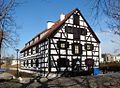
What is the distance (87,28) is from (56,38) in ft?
18.7

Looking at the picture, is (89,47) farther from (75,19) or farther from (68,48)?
(75,19)

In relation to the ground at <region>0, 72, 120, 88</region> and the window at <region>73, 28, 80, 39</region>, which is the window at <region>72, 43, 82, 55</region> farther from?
the ground at <region>0, 72, 120, 88</region>

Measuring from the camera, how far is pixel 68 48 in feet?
94.1

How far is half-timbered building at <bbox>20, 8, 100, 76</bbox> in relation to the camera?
1071 inches

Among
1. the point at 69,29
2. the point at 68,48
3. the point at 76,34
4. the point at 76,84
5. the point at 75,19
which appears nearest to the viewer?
the point at 76,84

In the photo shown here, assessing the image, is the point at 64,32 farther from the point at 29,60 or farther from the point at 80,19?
the point at 29,60

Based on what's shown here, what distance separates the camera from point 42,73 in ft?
94.4

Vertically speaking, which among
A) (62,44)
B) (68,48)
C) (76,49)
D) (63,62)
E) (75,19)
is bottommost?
(63,62)

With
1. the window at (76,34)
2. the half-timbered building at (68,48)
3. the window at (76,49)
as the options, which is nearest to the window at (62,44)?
the half-timbered building at (68,48)

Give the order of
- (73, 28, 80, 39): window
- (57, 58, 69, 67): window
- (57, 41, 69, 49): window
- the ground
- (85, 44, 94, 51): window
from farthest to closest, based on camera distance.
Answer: (85, 44, 94, 51): window < (73, 28, 80, 39): window < (57, 41, 69, 49): window < (57, 58, 69, 67): window < the ground

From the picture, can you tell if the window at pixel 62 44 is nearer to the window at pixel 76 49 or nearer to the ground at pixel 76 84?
the window at pixel 76 49

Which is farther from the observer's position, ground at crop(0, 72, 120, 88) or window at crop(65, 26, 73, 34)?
window at crop(65, 26, 73, 34)

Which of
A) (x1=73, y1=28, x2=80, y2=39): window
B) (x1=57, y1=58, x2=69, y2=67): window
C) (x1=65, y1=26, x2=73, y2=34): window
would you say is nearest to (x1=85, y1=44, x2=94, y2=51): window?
(x1=73, y1=28, x2=80, y2=39): window

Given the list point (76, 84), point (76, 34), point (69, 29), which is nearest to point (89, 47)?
point (76, 34)
